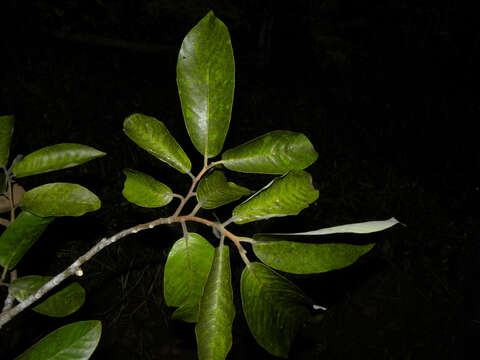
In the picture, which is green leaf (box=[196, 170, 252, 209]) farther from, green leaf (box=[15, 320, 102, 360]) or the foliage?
green leaf (box=[15, 320, 102, 360])

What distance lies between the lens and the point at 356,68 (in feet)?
8.64

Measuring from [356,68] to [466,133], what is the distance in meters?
0.85

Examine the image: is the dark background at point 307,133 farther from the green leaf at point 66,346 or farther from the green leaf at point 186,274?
the green leaf at point 66,346

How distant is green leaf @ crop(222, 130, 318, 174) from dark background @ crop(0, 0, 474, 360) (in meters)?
0.26

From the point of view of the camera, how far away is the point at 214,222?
39cm

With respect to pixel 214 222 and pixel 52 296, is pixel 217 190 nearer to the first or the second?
pixel 214 222

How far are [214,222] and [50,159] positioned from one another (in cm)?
23

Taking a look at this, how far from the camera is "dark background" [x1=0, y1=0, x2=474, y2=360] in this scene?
53.1 inches

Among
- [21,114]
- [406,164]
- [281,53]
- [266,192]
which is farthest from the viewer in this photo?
[281,53]

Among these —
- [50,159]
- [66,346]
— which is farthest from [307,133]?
[66,346]

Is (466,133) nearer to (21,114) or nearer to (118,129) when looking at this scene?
(118,129)

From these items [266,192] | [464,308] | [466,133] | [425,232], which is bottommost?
[425,232]

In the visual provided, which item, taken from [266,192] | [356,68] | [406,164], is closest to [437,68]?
[356,68]

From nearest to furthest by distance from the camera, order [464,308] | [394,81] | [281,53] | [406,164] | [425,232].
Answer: [464,308], [425,232], [406,164], [394,81], [281,53]
